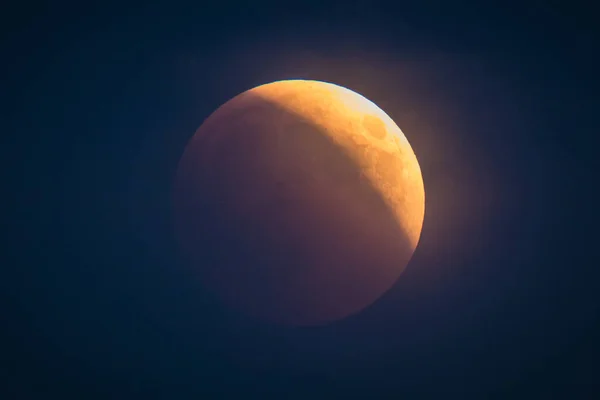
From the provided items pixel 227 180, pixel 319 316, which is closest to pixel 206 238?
pixel 227 180

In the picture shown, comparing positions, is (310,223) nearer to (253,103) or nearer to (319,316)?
(319,316)

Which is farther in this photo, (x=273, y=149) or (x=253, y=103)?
(x=253, y=103)

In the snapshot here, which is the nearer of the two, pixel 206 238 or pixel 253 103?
pixel 206 238

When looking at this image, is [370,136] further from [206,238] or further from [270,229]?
[206,238]

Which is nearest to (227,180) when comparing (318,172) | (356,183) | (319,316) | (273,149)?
(273,149)

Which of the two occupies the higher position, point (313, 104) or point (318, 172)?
point (313, 104)

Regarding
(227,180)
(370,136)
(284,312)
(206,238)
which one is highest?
(370,136)
